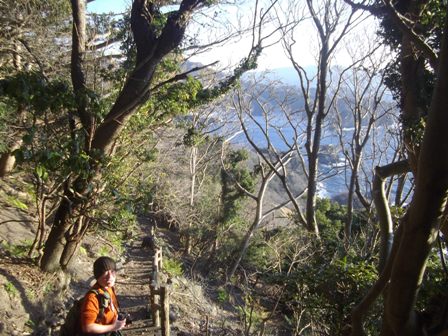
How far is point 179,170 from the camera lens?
23.7 meters

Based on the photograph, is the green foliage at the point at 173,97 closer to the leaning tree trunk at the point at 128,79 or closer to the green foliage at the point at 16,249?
the leaning tree trunk at the point at 128,79

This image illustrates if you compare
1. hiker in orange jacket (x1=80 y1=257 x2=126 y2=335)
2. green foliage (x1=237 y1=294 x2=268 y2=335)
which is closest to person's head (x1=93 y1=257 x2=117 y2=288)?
hiker in orange jacket (x1=80 y1=257 x2=126 y2=335)

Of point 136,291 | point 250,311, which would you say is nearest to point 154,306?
point 250,311

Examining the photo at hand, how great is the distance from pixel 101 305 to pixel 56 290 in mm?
3515

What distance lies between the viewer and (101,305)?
348cm

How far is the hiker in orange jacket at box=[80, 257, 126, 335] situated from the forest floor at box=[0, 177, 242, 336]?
2.53 meters

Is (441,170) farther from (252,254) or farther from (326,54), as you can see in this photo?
(252,254)

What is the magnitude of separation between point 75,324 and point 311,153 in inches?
353

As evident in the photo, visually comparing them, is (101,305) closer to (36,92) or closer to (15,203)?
(36,92)

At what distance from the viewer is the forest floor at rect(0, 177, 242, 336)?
18.9ft

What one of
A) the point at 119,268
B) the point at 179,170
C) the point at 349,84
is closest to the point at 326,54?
the point at 349,84

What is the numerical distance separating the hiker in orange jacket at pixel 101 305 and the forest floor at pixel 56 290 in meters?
2.53

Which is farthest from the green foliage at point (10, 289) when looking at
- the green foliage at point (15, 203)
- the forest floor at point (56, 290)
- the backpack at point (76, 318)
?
the green foliage at point (15, 203)

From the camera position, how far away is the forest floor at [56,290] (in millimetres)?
5762
